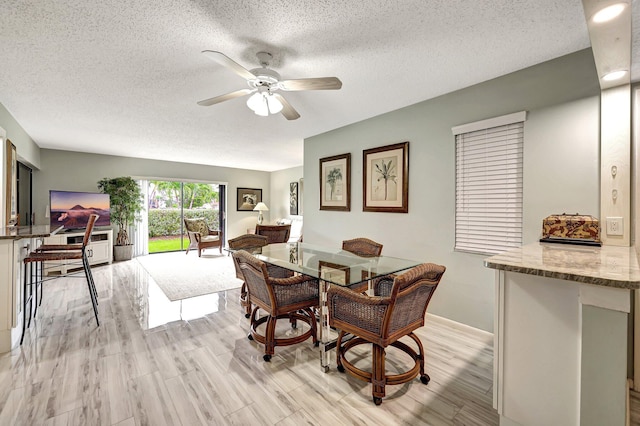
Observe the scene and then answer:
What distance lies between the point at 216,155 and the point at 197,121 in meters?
2.48

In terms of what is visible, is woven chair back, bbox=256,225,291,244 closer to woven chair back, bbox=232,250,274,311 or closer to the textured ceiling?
the textured ceiling

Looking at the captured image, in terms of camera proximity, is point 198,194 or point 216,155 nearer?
point 216,155

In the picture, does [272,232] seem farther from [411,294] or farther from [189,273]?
[411,294]

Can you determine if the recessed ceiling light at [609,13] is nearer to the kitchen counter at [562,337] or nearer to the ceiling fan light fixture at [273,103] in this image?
the kitchen counter at [562,337]

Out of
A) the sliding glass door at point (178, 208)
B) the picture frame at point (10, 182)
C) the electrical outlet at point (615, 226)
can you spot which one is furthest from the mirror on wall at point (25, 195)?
the electrical outlet at point (615, 226)

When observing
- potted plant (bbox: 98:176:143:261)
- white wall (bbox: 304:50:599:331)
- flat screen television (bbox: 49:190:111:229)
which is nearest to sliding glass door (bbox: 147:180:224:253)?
potted plant (bbox: 98:176:143:261)

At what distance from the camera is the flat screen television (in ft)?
16.6

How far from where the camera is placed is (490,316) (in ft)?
8.20

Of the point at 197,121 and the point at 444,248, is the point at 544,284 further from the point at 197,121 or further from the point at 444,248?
the point at 197,121

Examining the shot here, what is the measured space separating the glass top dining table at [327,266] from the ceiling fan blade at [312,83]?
140cm

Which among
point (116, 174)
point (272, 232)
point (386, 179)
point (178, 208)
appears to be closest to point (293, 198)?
point (178, 208)

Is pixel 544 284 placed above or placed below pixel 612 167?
below

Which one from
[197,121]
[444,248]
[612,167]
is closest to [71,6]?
[197,121]

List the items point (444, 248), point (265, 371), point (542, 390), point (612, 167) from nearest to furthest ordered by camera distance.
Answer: point (542, 390) < point (612, 167) < point (265, 371) < point (444, 248)
